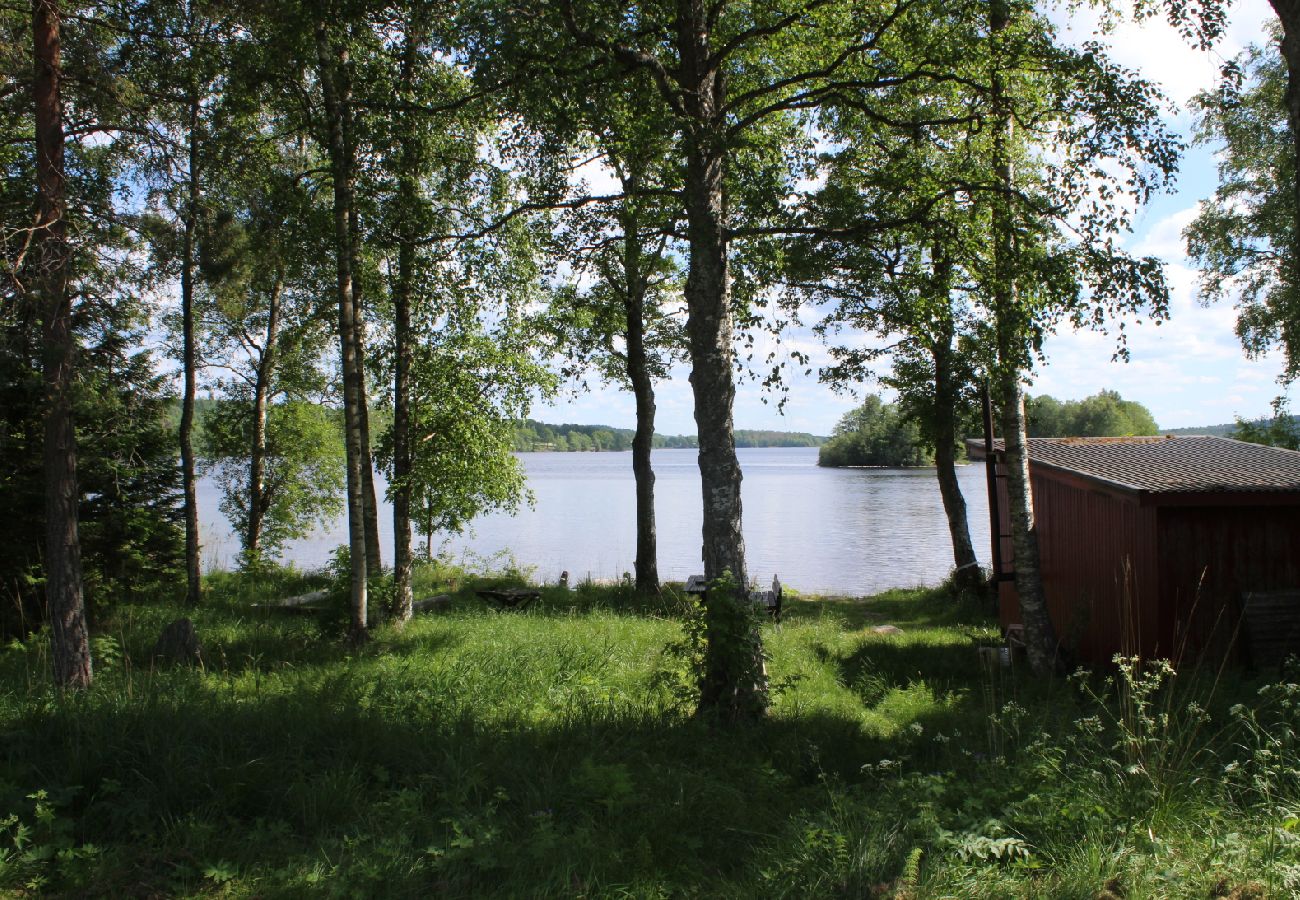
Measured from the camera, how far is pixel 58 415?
23.8 ft

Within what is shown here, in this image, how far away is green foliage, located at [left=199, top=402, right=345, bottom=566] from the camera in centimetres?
2191

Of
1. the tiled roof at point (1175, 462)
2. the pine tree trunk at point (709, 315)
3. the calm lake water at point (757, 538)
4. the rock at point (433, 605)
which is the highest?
the pine tree trunk at point (709, 315)

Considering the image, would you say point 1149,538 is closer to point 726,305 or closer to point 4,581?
point 726,305

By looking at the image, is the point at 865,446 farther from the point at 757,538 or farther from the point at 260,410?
the point at 260,410

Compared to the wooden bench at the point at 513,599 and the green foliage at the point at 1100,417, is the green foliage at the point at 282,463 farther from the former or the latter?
the green foliage at the point at 1100,417

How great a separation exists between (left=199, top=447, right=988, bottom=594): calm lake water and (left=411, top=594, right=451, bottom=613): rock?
7.23m

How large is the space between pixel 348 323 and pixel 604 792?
6836 millimetres

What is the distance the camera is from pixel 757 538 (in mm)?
32375

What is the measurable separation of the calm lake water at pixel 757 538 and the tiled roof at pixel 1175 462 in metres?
9.12

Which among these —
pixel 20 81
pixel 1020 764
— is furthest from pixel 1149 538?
pixel 20 81

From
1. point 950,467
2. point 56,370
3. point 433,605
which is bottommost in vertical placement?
point 433,605

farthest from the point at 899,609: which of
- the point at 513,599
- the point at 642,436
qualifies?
the point at 513,599

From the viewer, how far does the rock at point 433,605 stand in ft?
45.1

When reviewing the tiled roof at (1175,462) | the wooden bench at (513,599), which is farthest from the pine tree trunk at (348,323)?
the tiled roof at (1175,462)
